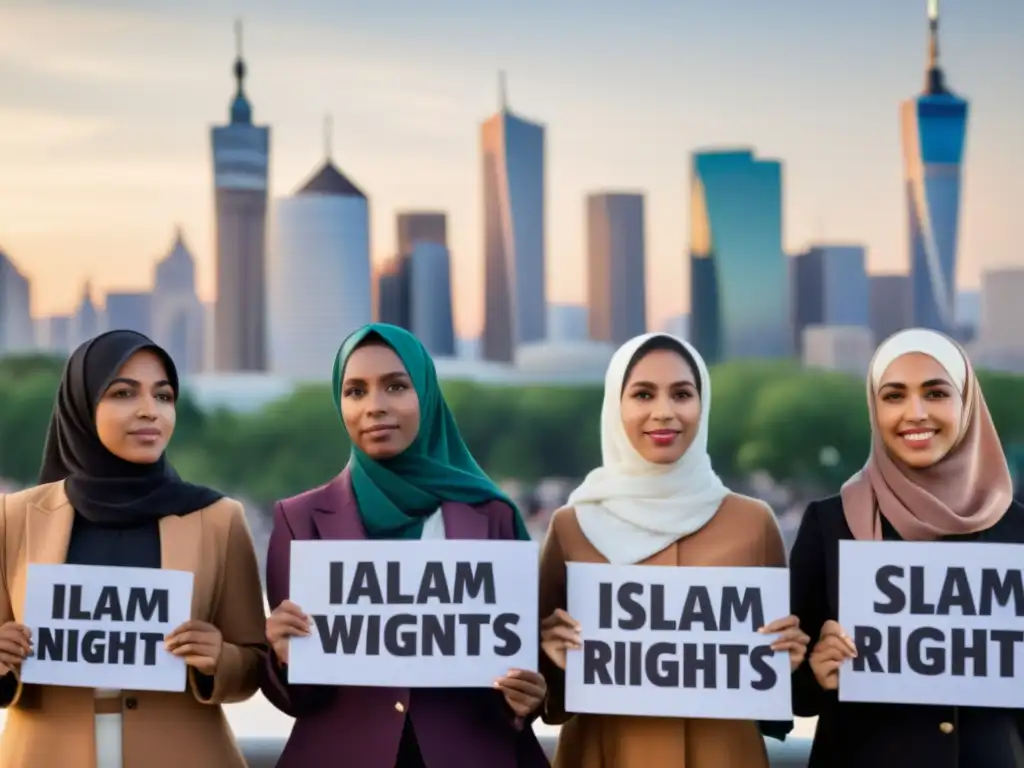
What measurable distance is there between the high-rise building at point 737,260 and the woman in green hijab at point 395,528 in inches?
2295

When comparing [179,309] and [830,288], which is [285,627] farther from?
[179,309]

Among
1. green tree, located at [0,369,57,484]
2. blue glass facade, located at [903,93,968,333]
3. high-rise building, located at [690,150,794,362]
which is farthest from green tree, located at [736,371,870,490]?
green tree, located at [0,369,57,484]

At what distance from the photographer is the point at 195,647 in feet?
11.0

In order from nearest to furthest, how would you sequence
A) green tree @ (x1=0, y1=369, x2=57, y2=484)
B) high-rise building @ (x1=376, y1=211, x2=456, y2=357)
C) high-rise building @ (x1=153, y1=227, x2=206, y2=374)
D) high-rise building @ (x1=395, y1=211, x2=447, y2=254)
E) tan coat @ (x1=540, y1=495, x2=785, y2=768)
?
1. tan coat @ (x1=540, y1=495, x2=785, y2=768)
2. green tree @ (x1=0, y1=369, x2=57, y2=484)
3. high-rise building @ (x1=153, y1=227, x2=206, y2=374)
4. high-rise building @ (x1=395, y1=211, x2=447, y2=254)
5. high-rise building @ (x1=376, y1=211, x2=456, y2=357)

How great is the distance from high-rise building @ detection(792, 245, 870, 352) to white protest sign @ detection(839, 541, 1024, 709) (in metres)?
60.9

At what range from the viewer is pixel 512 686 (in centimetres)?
335

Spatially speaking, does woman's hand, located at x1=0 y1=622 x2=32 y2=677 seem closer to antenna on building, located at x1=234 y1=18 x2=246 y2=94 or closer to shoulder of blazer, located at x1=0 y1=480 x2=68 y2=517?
shoulder of blazer, located at x1=0 y1=480 x2=68 y2=517

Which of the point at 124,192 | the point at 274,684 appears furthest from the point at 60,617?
the point at 124,192

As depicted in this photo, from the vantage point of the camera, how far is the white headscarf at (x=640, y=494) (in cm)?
349

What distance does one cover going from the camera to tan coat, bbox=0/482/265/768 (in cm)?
335

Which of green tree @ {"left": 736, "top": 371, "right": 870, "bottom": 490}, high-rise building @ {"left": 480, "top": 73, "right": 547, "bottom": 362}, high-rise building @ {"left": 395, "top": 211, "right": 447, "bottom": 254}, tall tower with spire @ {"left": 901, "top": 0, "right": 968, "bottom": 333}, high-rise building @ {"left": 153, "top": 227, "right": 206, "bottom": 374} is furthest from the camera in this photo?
high-rise building @ {"left": 395, "top": 211, "right": 447, "bottom": 254}

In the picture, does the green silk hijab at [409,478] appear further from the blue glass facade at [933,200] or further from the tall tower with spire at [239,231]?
the blue glass facade at [933,200]

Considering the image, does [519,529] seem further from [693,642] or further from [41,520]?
[41,520]

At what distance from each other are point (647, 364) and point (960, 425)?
716 millimetres
